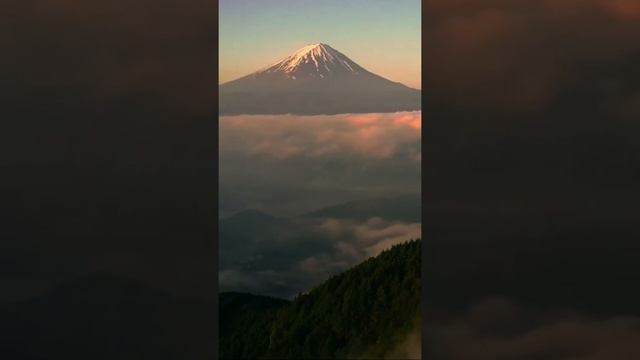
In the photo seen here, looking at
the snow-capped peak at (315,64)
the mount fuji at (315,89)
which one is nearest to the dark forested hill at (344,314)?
the mount fuji at (315,89)

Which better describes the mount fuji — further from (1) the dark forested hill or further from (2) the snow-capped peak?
(1) the dark forested hill

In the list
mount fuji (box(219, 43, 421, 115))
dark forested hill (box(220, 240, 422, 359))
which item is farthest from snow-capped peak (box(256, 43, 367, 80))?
dark forested hill (box(220, 240, 422, 359))

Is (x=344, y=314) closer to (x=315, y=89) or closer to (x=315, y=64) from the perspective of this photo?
(x=315, y=89)

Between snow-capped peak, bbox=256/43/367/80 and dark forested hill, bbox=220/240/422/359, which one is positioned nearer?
dark forested hill, bbox=220/240/422/359

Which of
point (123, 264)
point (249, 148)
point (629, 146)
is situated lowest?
point (123, 264)

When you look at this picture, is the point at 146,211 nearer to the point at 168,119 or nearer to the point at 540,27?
the point at 168,119

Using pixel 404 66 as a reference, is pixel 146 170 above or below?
below

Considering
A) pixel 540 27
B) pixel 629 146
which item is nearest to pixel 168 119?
→ pixel 540 27

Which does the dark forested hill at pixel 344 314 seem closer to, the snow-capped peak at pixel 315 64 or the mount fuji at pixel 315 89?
the mount fuji at pixel 315 89
